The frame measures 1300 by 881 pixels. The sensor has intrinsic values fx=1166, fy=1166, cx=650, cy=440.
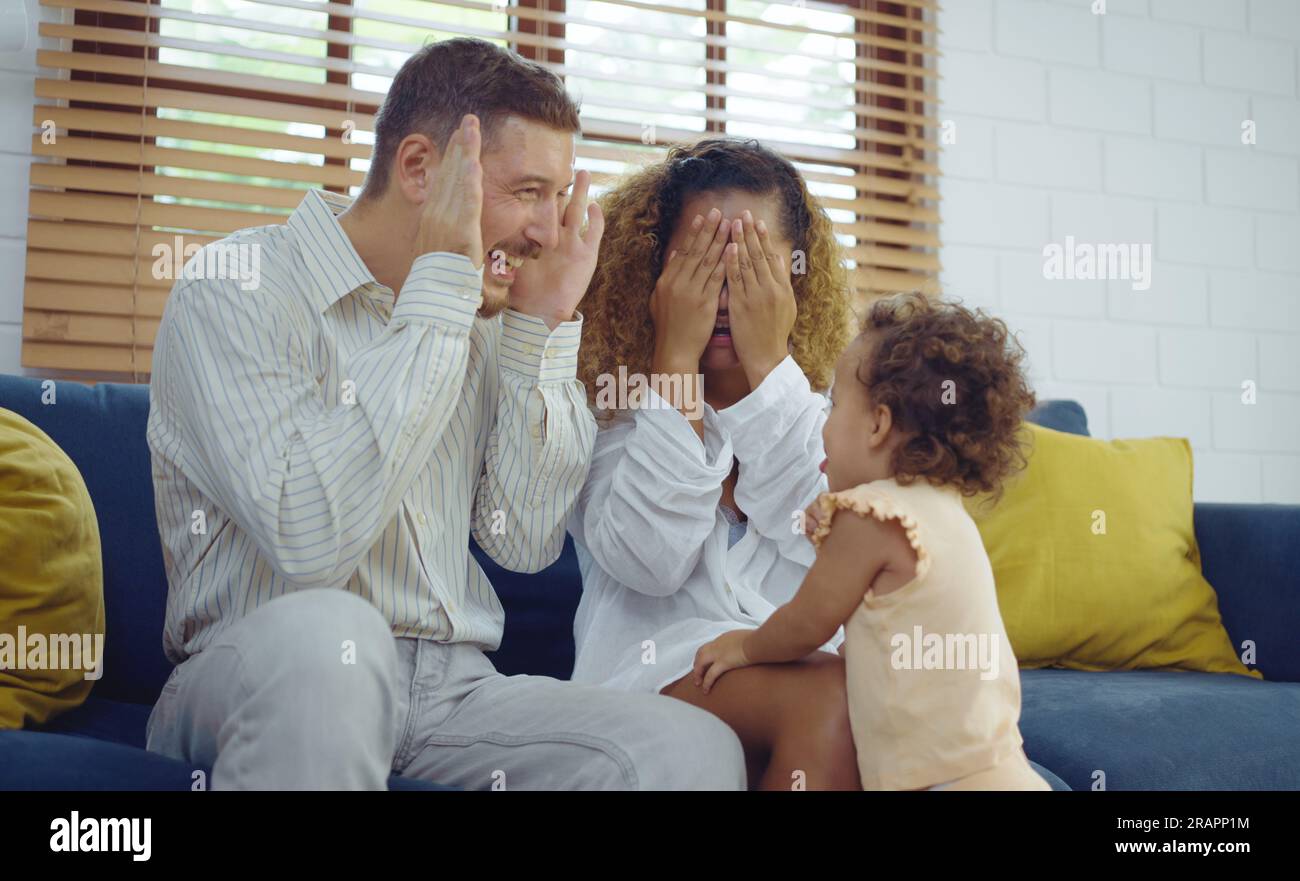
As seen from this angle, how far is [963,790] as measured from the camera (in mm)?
1012

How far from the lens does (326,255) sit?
1.20 metres

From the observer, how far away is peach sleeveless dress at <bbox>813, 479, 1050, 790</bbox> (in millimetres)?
1013

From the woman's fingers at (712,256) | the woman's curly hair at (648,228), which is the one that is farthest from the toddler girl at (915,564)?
the woman's curly hair at (648,228)

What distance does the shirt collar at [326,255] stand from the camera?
1186 millimetres

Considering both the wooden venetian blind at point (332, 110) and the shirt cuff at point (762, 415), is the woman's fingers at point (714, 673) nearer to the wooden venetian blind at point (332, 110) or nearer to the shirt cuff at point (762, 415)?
the shirt cuff at point (762, 415)

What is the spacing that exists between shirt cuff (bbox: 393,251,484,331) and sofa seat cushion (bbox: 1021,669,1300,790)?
912 millimetres

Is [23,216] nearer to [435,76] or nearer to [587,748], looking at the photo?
[435,76]

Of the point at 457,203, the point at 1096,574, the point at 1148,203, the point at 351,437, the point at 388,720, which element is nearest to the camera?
the point at 388,720

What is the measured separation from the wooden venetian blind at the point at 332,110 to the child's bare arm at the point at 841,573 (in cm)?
105

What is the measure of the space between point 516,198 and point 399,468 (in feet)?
1.29

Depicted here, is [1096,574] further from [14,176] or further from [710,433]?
[14,176]

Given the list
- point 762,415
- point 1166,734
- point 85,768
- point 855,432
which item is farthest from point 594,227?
point 1166,734
